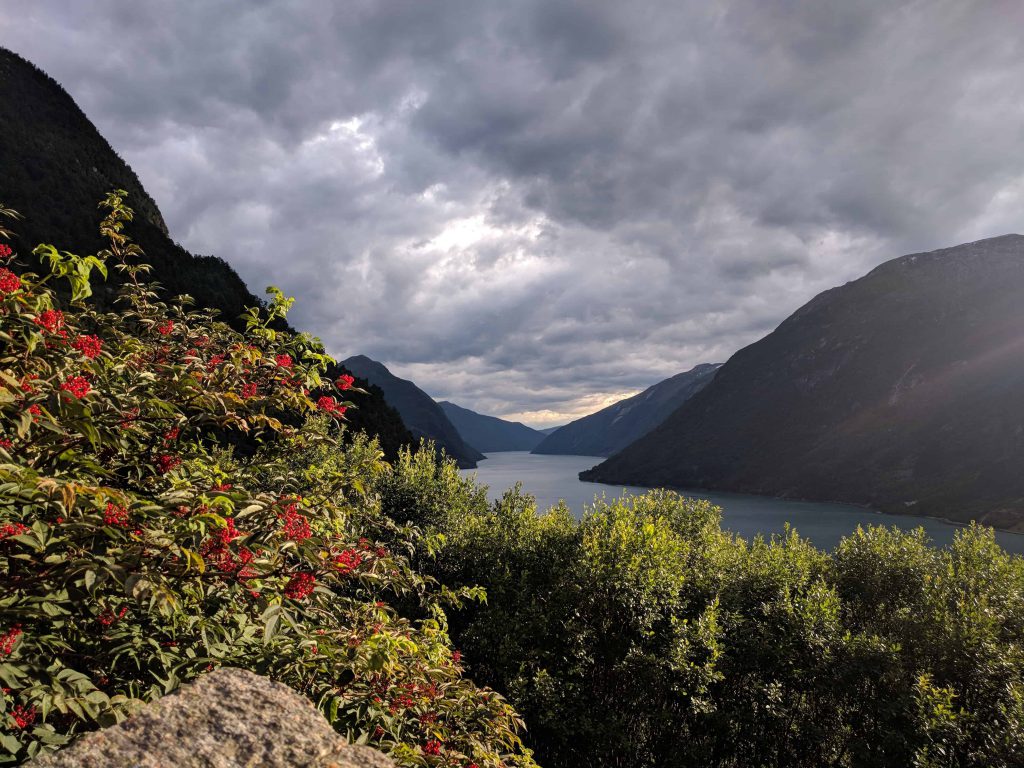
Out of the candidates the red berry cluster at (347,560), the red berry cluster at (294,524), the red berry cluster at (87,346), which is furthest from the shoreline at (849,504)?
the red berry cluster at (87,346)

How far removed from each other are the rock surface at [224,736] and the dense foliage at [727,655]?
443 inches

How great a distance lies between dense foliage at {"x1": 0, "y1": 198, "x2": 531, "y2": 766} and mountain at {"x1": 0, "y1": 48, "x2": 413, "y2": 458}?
6577cm

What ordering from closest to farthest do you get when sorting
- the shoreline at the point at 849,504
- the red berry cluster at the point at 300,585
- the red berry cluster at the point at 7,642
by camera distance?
1. the red berry cluster at the point at 7,642
2. the red berry cluster at the point at 300,585
3. the shoreline at the point at 849,504

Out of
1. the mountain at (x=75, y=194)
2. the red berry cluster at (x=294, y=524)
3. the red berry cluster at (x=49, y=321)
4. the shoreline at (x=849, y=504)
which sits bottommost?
the shoreline at (x=849, y=504)

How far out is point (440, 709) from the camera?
16.9 ft

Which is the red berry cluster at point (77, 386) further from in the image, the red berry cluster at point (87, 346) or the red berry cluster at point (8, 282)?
the red berry cluster at point (8, 282)

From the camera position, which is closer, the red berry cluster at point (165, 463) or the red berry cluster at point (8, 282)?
the red berry cluster at point (8, 282)

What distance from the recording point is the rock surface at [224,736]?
278 cm

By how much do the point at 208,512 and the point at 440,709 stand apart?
3366 mm

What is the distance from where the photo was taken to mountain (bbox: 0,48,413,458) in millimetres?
75875

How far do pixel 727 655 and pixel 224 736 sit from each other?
1362 cm

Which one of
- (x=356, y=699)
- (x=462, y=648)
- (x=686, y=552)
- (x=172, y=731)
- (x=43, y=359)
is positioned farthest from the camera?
(x=686, y=552)

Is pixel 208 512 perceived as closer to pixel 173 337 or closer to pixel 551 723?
pixel 173 337

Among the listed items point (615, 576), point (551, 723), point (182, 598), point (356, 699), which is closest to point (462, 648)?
point (551, 723)
